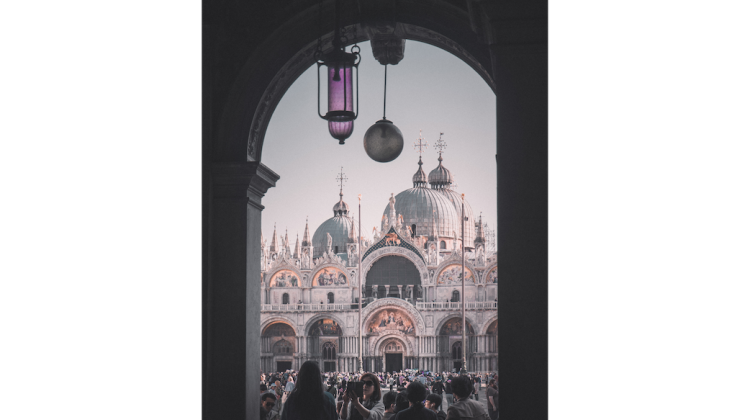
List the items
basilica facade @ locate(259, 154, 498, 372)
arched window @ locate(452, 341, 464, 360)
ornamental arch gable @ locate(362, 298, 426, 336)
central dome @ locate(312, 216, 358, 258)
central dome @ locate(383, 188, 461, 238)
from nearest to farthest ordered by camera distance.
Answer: arched window @ locate(452, 341, 464, 360) < basilica facade @ locate(259, 154, 498, 372) < ornamental arch gable @ locate(362, 298, 426, 336) < central dome @ locate(383, 188, 461, 238) < central dome @ locate(312, 216, 358, 258)

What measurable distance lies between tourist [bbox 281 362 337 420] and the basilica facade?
24596mm

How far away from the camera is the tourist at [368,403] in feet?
12.9

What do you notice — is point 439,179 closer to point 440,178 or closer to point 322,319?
point 440,178

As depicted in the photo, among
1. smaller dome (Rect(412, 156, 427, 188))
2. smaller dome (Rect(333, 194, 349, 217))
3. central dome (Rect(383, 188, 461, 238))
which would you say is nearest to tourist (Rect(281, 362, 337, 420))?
central dome (Rect(383, 188, 461, 238))

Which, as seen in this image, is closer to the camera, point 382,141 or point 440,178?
point 382,141

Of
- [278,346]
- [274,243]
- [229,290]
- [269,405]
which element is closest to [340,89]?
[229,290]

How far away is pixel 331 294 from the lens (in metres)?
30.2

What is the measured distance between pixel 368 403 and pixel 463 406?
1.26 metres

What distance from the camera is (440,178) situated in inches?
1427

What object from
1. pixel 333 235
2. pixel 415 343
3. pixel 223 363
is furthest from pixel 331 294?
pixel 223 363

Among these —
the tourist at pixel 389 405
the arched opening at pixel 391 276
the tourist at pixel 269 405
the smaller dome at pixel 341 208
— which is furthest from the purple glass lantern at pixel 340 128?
the smaller dome at pixel 341 208

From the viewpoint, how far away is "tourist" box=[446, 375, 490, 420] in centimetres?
318

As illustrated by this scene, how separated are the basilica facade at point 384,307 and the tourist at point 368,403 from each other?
2389 cm

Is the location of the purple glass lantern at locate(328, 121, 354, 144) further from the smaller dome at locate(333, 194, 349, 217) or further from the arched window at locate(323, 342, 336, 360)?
the smaller dome at locate(333, 194, 349, 217)
